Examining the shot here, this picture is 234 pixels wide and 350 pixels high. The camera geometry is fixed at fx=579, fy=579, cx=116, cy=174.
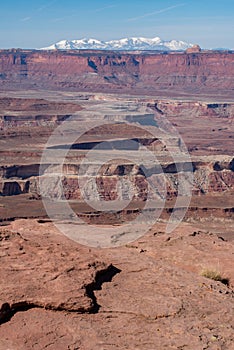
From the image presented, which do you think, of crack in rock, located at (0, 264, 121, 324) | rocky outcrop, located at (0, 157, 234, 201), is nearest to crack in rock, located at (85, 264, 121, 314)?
crack in rock, located at (0, 264, 121, 324)

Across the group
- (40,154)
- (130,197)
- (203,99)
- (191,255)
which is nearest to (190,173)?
(130,197)

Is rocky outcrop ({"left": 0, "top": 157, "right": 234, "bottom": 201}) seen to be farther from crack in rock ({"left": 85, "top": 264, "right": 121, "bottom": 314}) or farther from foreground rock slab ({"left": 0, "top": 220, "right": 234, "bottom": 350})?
crack in rock ({"left": 85, "top": 264, "right": 121, "bottom": 314})

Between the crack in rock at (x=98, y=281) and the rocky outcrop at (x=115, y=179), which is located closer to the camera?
the crack in rock at (x=98, y=281)

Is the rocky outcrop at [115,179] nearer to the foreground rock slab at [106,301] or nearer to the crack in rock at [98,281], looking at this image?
the foreground rock slab at [106,301]

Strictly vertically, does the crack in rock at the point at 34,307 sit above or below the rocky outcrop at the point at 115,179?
above

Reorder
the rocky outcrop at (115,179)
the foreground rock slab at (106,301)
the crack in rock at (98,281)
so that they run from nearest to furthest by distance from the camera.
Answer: the foreground rock slab at (106,301) < the crack in rock at (98,281) < the rocky outcrop at (115,179)

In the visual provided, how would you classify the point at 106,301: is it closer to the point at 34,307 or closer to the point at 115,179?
the point at 34,307

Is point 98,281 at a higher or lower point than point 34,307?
lower

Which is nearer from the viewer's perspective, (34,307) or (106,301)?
(34,307)

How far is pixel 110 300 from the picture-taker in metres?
10.9

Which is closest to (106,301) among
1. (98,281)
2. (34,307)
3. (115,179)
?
(98,281)

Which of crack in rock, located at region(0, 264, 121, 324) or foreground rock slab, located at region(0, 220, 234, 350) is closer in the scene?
foreground rock slab, located at region(0, 220, 234, 350)

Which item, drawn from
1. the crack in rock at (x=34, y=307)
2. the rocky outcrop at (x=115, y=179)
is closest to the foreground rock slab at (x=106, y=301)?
the crack in rock at (x=34, y=307)

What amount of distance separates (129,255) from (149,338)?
15.5 feet
